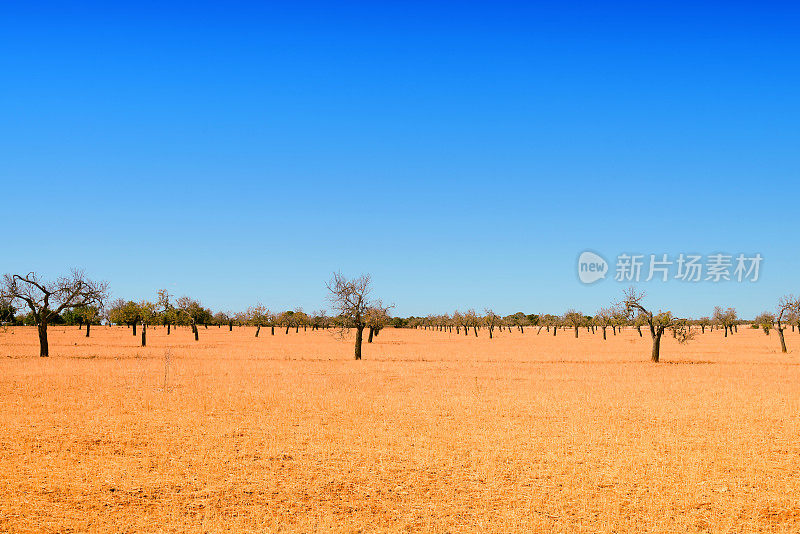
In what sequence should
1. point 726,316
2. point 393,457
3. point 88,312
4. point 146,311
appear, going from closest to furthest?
point 393,457
point 146,311
point 88,312
point 726,316

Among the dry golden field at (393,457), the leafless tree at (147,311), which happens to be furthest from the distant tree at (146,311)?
the dry golden field at (393,457)

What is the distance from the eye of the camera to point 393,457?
1421 centimetres

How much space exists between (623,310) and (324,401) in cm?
3218

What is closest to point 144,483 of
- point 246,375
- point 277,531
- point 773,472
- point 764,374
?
point 277,531

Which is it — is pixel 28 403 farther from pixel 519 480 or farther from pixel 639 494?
pixel 639 494

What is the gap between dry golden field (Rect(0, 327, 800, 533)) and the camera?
33.7 ft

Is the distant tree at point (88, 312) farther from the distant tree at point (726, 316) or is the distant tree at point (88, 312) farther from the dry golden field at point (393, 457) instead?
the distant tree at point (726, 316)

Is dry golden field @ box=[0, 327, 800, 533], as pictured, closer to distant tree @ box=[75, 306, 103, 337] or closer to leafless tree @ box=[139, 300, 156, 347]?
distant tree @ box=[75, 306, 103, 337]

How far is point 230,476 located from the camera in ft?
41.2

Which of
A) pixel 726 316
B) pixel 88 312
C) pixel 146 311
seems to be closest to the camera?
pixel 146 311

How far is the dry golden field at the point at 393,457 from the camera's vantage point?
10.3 m

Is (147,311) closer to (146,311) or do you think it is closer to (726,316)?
(146,311)

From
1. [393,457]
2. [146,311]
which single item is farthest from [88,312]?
[393,457]

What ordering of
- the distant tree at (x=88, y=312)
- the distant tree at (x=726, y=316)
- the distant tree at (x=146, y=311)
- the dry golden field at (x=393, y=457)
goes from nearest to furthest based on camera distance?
the dry golden field at (x=393, y=457)
the distant tree at (x=88, y=312)
the distant tree at (x=146, y=311)
the distant tree at (x=726, y=316)
